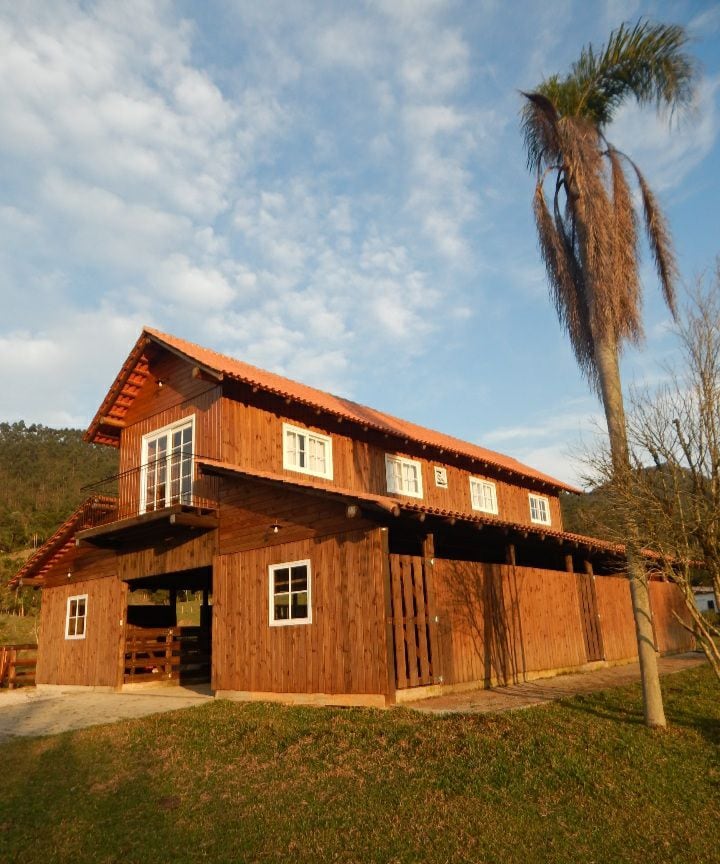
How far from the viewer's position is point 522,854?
5.64 metres

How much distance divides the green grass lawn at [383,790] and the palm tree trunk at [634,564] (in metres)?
0.46

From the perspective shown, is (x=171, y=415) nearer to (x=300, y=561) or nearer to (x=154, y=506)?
(x=154, y=506)

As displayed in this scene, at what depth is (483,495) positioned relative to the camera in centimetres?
2331

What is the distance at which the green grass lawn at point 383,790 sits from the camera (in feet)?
19.6

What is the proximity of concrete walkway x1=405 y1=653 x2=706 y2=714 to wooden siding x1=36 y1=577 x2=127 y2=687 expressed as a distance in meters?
10.1

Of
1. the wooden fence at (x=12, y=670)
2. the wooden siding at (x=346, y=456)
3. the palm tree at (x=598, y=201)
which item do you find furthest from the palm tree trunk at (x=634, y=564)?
the wooden fence at (x=12, y=670)

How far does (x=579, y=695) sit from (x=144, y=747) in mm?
7064

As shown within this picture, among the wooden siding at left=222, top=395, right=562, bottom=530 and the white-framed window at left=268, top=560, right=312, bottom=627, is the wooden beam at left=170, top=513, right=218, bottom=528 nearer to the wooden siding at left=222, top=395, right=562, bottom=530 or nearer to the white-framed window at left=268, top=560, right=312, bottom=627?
the wooden siding at left=222, top=395, right=562, bottom=530

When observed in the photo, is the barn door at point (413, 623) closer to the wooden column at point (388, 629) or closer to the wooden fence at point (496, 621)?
the wooden fence at point (496, 621)

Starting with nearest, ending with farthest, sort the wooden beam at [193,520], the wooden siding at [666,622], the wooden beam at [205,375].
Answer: the wooden beam at [193,520], the wooden beam at [205,375], the wooden siding at [666,622]

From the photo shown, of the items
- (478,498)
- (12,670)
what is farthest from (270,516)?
(12,670)

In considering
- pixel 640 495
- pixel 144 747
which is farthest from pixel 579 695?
pixel 144 747

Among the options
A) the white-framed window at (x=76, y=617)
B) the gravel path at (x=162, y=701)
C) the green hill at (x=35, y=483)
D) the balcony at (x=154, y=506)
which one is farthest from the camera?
the green hill at (x=35, y=483)

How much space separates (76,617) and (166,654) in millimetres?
2979
